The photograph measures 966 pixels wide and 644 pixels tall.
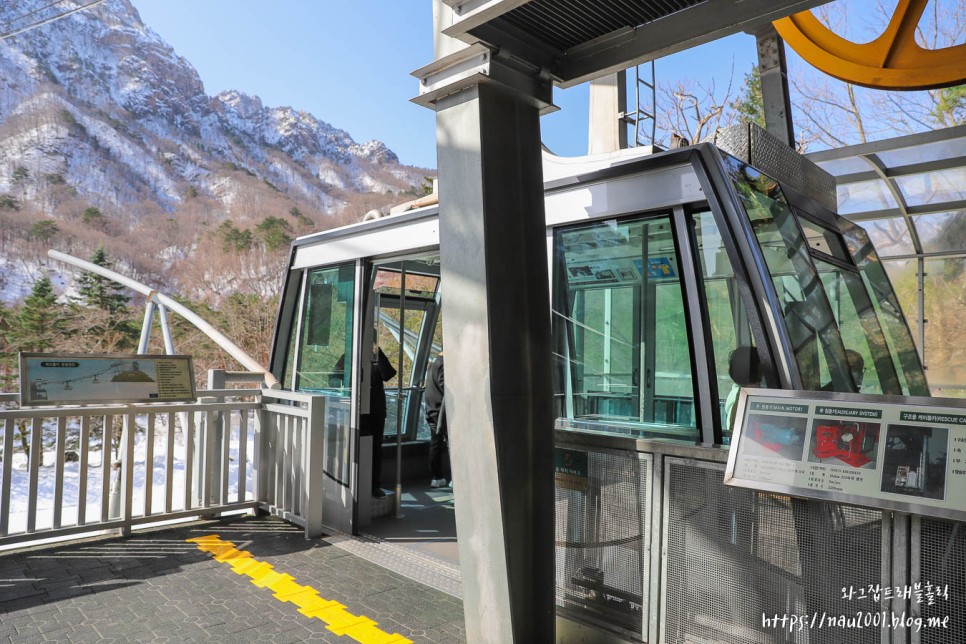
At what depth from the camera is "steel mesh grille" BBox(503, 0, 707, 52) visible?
297 centimetres

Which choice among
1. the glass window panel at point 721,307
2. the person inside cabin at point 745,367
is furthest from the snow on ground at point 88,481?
the person inside cabin at point 745,367

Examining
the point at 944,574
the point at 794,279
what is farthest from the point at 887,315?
the point at 944,574

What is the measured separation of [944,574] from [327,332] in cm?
492

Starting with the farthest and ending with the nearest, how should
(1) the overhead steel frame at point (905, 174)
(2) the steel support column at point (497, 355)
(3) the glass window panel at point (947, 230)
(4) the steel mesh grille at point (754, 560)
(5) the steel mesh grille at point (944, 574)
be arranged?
(3) the glass window panel at point (947, 230) → (1) the overhead steel frame at point (905, 174) → (2) the steel support column at point (497, 355) → (4) the steel mesh grille at point (754, 560) → (5) the steel mesh grille at point (944, 574)

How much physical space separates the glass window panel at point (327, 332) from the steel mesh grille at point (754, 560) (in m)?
3.50

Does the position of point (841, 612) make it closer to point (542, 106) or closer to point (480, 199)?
point (480, 199)

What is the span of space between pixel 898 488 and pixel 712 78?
2231 centimetres

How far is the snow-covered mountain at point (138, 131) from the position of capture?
179ft

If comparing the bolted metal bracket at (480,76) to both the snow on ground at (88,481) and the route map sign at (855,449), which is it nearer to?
the route map sign at (855,449)

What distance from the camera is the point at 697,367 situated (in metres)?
3.38

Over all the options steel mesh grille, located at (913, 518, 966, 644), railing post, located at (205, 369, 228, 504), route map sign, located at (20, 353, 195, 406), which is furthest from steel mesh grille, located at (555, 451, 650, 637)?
route map sign, located at (20, 353, 195, 406)

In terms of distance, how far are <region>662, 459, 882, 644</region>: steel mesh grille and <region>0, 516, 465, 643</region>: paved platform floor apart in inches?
53.5

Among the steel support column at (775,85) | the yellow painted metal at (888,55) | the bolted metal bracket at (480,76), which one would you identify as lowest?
the bolted metal bracket at (480,76)

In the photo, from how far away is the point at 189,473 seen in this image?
553 centimetres
